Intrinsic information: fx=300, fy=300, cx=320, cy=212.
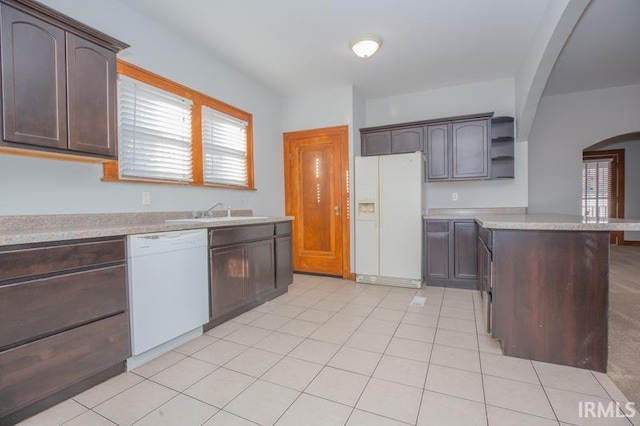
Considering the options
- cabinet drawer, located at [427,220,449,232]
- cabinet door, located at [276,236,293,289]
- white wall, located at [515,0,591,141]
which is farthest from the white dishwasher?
white wall, located at [515,0,591,141]

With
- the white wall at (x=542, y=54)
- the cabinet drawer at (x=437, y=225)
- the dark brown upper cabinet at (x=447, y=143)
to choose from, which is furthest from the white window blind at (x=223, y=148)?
the white wall at (x=542, y=54)

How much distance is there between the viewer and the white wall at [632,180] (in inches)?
264

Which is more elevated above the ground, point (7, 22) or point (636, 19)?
point (636, 19)

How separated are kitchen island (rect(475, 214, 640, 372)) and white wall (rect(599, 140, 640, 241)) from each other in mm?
6869

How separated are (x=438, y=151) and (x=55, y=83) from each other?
399 centimetres

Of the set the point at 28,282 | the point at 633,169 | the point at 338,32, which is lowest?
the point at 28,282

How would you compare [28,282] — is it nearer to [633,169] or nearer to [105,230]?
[105,230]

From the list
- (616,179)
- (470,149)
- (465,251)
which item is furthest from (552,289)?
(616,179)

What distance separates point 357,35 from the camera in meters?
3.02

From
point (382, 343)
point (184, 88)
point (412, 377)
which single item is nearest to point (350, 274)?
point (382, 343)

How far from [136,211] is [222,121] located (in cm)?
148

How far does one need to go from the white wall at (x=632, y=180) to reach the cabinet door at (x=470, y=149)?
18.0ft

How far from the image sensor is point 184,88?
300 cm

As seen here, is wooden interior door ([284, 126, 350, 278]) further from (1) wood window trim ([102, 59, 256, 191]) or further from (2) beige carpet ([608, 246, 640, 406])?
(2) beige carpet ([608, 246, 640, 406])
